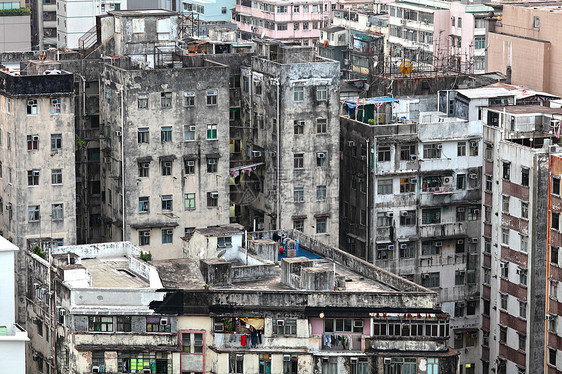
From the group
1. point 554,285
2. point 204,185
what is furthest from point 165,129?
point 554,285

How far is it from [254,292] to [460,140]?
29168 mm

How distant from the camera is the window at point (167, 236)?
115625 millimetres

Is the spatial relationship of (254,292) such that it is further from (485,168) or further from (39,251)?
(485,168)

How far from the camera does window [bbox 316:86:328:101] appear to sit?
11756cm

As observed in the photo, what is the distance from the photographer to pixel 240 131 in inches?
4818

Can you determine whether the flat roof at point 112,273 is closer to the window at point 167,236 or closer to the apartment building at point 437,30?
the window at point 167,236

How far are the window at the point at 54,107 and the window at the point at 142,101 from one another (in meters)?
6.29

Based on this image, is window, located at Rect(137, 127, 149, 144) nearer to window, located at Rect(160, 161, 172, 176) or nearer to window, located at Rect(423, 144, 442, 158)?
window, located at Rect(160, 161, 172, 176)

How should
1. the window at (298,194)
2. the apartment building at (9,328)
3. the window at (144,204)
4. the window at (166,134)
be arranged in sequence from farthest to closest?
the window at (298,194) < the window at (144,204) < the window at (166,134) < the apartment building at (9,328)

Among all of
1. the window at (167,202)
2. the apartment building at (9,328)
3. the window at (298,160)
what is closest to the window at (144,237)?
the window at (167,202)

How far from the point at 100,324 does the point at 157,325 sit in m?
3.38

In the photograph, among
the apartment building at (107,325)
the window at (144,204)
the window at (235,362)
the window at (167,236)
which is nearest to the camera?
the apartment building at (107,325)

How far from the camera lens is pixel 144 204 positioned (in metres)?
115

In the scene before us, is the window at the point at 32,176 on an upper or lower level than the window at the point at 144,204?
upper
